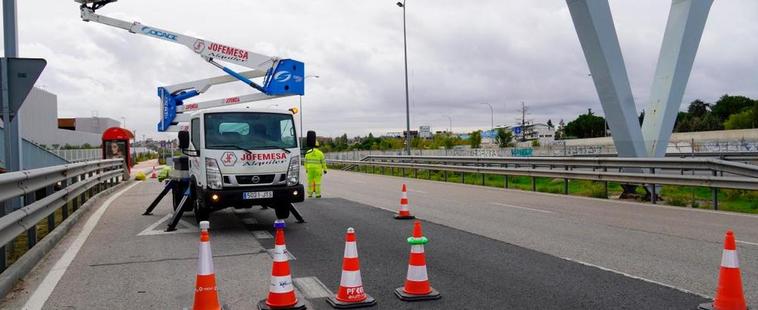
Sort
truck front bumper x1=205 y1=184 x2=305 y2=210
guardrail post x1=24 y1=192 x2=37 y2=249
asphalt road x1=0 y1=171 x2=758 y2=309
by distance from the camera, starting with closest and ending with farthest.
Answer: asphalt road x1=0 y1=171 x2=758 y2=309, guardrail post x1=24 y1=192 x2=37 y2=249, truck front bumper x1=205 y1=184 x2=305 y2=210

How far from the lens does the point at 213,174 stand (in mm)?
10078

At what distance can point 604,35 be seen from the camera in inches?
655

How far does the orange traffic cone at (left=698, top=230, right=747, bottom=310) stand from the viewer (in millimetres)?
5094

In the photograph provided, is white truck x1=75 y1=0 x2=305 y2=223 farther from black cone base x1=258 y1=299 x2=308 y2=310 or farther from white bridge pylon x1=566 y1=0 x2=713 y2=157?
white bridge pylon x1=566 y1=0 x2=713 y2=157

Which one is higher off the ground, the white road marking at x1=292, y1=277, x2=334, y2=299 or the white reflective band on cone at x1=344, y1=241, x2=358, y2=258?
the white reflective band on cone at x1=344, y1=241, x2=358, y2=258

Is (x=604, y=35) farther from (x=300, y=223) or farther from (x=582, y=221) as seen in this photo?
(x=300, y=223)

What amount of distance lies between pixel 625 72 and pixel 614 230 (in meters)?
8.43

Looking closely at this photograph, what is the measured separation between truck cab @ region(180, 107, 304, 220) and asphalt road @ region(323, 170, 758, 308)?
3.03 meters

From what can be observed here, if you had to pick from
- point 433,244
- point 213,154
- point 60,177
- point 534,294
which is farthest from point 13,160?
point 534,294

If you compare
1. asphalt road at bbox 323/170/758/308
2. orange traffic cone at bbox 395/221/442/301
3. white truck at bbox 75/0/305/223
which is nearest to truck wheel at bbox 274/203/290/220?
white truck at bbox 75/0/305/223

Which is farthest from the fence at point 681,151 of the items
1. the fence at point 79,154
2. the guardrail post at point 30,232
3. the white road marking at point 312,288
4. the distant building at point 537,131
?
the distant building at point 537,131

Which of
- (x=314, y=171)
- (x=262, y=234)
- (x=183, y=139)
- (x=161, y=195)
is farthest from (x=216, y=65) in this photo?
(x=262, y=234)

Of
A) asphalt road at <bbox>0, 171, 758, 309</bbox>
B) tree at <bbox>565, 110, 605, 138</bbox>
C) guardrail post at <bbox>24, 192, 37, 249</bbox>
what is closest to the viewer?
asphalt road at <bbox>0, 171, 758, 309</bbox>

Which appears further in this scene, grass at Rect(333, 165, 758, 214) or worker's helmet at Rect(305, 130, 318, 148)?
→ grass at Rect(333, 165, 758, 214)
